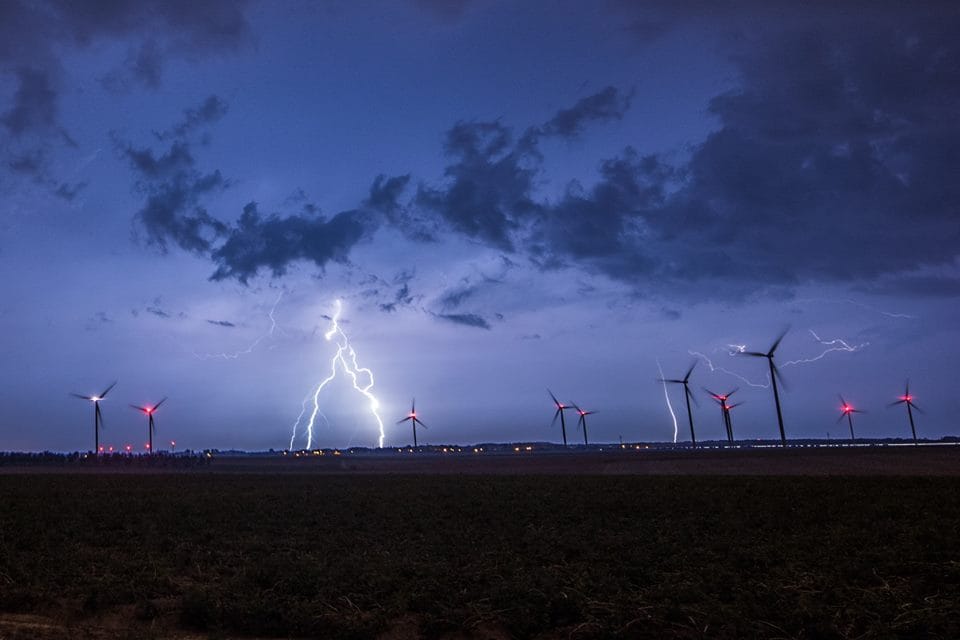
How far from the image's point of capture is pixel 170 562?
15898mm

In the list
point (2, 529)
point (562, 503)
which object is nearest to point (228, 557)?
point (2, 529)

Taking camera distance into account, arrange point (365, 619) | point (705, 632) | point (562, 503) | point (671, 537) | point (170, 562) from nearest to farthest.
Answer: point (705, 632) < point (365, 619) < point (170, 562) < point (671, 537) < point (562, 503)

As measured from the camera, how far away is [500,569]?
46.6 feet

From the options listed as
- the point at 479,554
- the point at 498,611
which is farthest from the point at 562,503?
the point at 498,611

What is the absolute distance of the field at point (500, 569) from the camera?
34.5 ft

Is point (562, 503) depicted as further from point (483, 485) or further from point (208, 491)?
point (208, 491)

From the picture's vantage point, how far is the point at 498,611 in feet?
36.1

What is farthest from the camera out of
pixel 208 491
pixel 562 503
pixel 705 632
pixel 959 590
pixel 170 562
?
pixel 208 491

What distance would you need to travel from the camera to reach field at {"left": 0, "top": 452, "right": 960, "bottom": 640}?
1052 centimetres

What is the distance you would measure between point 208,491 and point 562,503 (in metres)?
20.8

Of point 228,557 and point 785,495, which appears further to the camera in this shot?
point 785,495

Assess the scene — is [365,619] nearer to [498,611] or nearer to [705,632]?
[498,611]

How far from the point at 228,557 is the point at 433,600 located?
716 cm

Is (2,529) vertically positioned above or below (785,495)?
above
